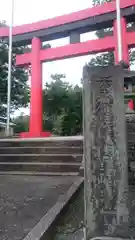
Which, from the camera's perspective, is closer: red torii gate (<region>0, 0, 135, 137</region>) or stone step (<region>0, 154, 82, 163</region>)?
stone step (<region>0, 154, 82, 163</region>)

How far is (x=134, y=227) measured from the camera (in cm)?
273

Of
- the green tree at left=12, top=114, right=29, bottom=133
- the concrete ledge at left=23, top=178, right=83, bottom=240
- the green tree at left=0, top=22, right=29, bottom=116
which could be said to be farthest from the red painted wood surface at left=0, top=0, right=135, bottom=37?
the green tree at left=12, top=114, right=29, bottom=133

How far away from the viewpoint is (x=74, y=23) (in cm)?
1053

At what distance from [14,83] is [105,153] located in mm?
17838

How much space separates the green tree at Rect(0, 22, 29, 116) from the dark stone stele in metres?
16.6

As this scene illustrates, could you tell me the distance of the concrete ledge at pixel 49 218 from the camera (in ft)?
9.31

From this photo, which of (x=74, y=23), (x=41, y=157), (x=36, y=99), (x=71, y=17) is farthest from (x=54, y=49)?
(x=41, y=157)

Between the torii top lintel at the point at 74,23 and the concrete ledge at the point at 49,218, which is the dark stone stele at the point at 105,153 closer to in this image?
the concrete ledge at the point at 49,218

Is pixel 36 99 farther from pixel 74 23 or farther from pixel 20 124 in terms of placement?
pixel 20 124

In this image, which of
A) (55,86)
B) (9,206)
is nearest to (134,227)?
(9,206)

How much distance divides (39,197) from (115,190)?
1.90 m

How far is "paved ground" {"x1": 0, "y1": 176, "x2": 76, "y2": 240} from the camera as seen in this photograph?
3100mm

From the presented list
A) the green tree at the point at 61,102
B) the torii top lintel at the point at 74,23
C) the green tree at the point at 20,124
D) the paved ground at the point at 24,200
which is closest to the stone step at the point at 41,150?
the paved ground at the point at 24,200

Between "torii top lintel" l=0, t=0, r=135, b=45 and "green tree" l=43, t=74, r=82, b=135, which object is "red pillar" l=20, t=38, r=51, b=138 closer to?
"torii top lintel" l=0, t=0, r=135, b=45
